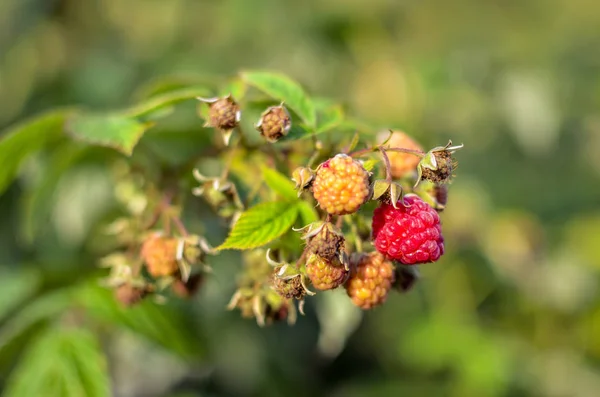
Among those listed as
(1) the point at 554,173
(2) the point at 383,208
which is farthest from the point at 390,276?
(1) the point at 554,173

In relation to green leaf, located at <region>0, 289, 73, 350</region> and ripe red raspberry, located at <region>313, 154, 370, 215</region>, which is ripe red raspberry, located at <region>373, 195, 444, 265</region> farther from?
green leaf, located at <region>0, 289, 73, 350</region>

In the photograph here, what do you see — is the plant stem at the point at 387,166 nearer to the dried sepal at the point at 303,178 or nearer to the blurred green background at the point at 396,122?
the dried sepal at the point at 303,178

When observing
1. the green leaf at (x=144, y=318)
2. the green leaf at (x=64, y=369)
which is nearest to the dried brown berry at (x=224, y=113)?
the green leaf at (x=144, y=318)

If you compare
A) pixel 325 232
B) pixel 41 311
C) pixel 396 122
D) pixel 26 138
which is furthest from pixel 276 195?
pixel 396 122

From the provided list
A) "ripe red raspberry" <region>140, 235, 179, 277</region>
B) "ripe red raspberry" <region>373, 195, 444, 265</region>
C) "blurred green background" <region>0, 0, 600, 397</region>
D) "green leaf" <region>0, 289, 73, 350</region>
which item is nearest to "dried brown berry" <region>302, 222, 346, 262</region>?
"ripe red raspberry" <region>373, 195, 444, 265</region>

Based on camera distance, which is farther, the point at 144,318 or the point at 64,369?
the point at 144,318

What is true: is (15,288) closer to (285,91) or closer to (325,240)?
→ (285,91)
